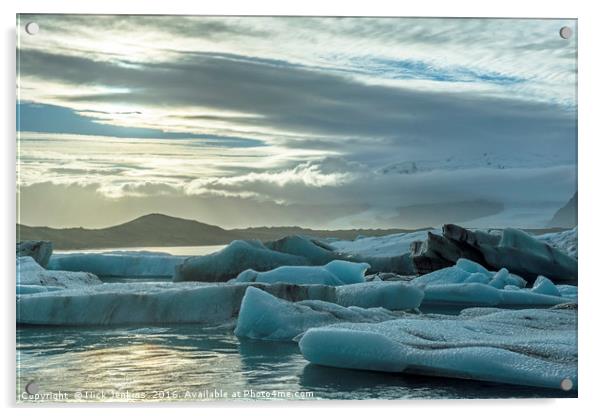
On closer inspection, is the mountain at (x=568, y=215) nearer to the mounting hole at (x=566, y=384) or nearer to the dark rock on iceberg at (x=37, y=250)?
the mounting hole at (x=566, y=384)

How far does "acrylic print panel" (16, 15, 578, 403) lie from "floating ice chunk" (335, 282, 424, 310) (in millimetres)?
22

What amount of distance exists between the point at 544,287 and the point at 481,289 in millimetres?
511

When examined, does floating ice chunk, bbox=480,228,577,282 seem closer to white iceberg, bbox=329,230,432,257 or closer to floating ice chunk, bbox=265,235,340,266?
white iceberg, bbox=329,230,432,257

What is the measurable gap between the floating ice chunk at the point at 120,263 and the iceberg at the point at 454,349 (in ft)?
5.09

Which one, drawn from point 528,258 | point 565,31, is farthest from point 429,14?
point 528,258

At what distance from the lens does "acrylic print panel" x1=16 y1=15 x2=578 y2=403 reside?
5332 millimetres

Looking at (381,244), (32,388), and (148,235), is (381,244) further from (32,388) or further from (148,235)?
(32,388)

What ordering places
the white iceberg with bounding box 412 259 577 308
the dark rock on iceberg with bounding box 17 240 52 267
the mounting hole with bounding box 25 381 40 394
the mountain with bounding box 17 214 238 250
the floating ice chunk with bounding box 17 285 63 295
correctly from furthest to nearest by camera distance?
the white iceberg with bounding box 412 259 577 308 → the floating ice chunk with bounding box 17 285 63 295 → the mountain with bounding box 17 214 238 250 → the dark rock on iceberg with bounding box 17 240 52 267 → the mounting hole with bounding box 25 381 40 394

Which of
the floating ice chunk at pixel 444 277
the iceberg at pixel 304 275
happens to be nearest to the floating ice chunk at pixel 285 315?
the iceberg at pixel 304 275

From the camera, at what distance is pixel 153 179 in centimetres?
573

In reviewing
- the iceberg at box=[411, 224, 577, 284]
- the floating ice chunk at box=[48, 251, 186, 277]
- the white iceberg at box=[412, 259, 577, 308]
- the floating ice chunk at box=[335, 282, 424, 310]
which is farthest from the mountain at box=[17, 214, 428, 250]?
the white iceberg at box=[412, 259, 577, 308]

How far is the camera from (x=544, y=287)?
7.00 meters

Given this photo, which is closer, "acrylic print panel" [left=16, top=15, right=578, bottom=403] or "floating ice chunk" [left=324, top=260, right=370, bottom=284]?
"acrylic print panel" [left=16, top=15, right=578, bottom=403]

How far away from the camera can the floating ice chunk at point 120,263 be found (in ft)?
20.6
